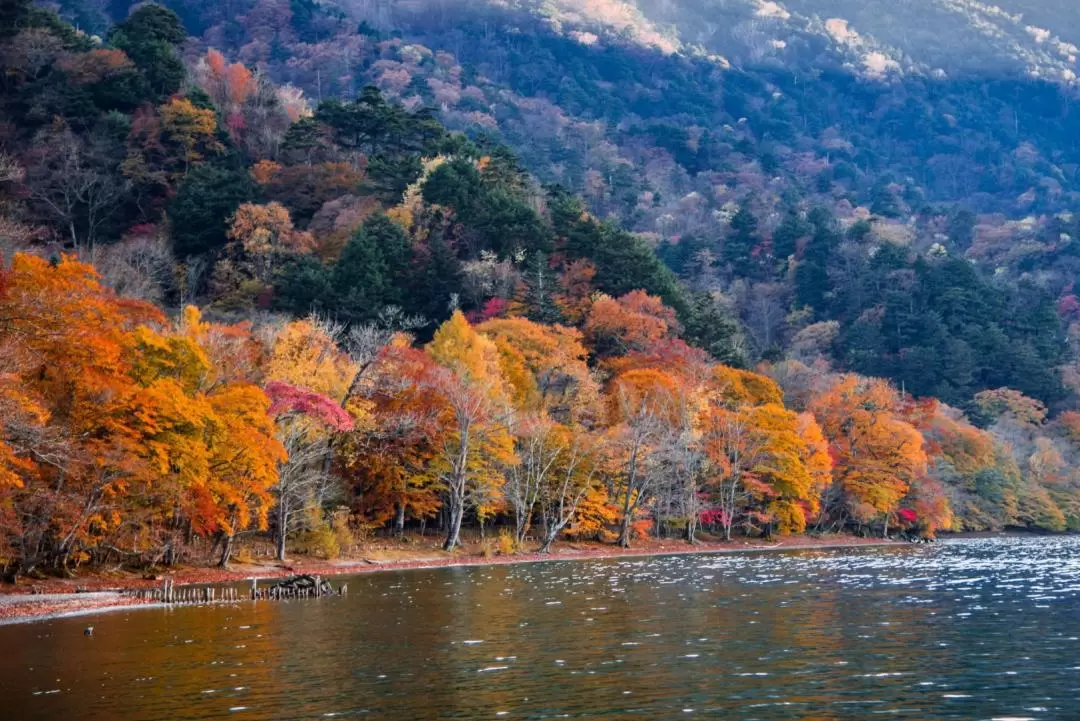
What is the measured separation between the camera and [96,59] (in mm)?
126312

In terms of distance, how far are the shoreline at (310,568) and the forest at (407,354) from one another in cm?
179

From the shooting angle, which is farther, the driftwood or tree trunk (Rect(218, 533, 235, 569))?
tree trunk (Rect(218, 533, 235, 569))

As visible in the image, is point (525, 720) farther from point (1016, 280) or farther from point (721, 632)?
point (1016, 280)

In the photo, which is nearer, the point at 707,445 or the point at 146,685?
the point at 146,685

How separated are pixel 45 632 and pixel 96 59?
108631mm

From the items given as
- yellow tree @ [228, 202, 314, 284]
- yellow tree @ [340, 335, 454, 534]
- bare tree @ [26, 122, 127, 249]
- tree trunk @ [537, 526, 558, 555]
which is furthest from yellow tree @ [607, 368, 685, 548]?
bare tree @ [26, 122, 127, 249]

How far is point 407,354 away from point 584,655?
159 ft

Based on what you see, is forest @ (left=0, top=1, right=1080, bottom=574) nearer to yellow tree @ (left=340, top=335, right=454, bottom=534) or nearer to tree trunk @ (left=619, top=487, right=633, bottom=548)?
yellow tree @ (left=340, top=335, right=454, bottom=534)

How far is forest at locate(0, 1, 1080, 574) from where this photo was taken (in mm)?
48969

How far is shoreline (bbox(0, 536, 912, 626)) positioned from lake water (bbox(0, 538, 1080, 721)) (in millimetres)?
2917

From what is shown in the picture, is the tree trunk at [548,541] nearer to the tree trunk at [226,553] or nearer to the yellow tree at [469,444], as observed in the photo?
the yellow tree at [469,444]

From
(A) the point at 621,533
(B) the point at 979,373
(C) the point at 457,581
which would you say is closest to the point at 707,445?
(A) the point at 621,533

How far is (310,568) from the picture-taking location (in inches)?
2359

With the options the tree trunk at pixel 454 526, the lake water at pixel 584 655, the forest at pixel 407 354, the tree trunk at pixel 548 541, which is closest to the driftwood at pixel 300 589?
the lake water at pixel 584 655
